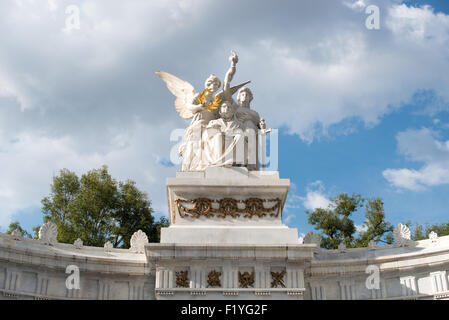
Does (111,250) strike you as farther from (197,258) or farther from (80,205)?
(80,205)

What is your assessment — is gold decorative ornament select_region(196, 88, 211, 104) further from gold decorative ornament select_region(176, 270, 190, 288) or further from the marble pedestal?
gold decorative ornament select_region(176, 270, 190, 288)

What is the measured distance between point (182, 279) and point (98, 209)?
1920 centimetres

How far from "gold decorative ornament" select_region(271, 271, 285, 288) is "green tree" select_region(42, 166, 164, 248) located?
61.4 ft

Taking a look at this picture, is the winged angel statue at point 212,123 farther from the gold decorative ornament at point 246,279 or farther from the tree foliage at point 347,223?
the tree foliage at point 347,223

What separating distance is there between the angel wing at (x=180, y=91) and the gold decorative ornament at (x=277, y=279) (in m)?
7.01

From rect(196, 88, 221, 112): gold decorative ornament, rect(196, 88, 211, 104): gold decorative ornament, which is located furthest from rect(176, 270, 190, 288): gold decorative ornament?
rect(196, 88, 211, 104): gold decorative ornament

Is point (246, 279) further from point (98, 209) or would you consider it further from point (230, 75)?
point (98, 209)

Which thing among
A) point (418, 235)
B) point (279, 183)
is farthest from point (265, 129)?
point (418, 235)

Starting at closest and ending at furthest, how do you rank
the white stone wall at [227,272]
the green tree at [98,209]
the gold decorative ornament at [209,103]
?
1. the white stone wall at [227,272]
2. the gold decorative ornament at [209,103]
3. the green tree at [98,209]

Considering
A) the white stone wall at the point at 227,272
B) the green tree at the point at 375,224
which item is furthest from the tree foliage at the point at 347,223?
the white stone wall at the point at 227,272

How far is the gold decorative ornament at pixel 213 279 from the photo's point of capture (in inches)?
615

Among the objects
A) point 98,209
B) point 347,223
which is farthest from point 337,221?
point 98,209

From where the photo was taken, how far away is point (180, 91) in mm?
20422
